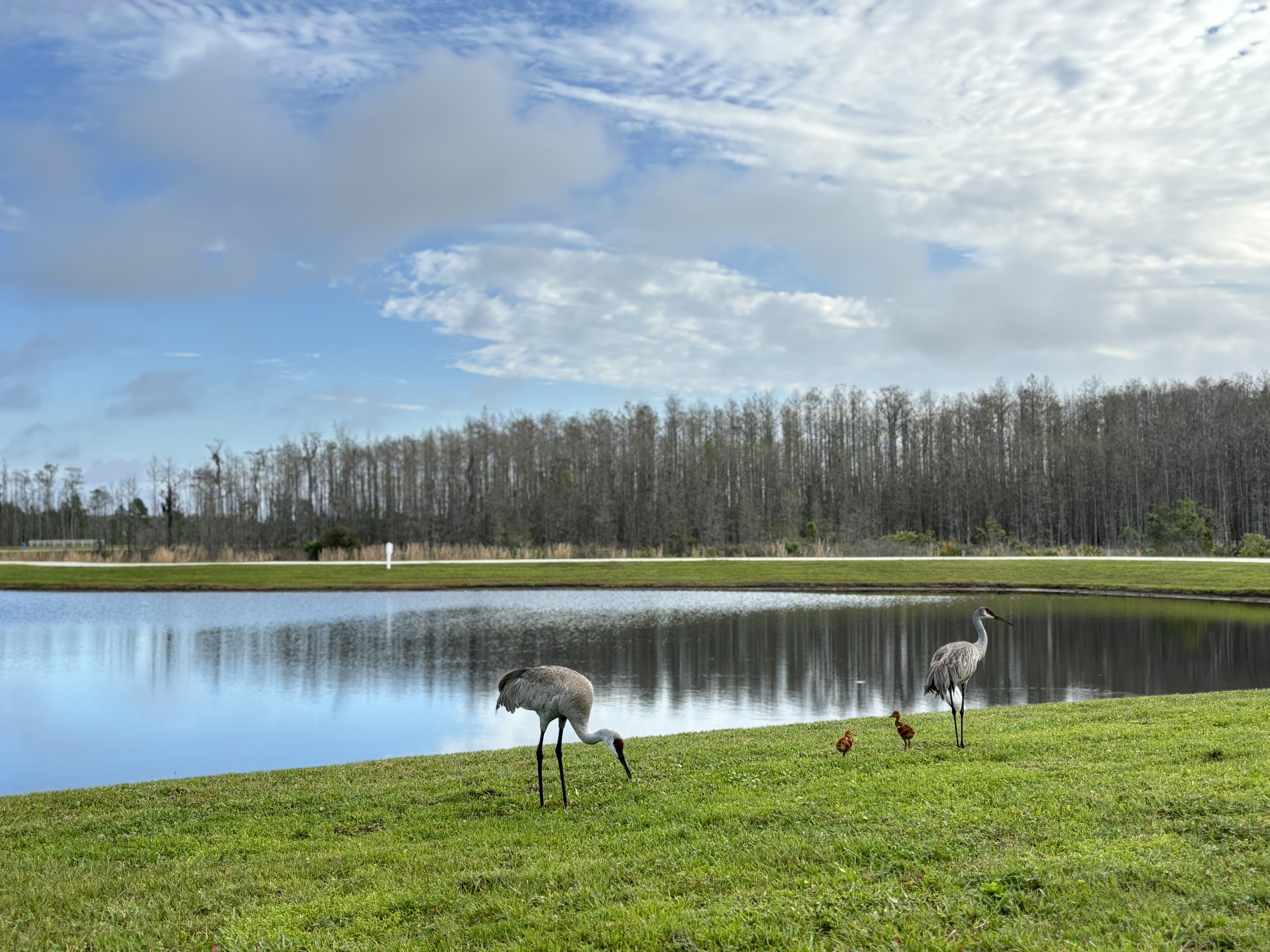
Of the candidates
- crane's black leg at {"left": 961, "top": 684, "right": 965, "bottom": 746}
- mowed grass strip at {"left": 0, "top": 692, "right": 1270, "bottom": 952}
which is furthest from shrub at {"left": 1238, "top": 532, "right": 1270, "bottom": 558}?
mowed grass strip at {"left": 0, "top": 692, "right": 1270, "bottom": 952}

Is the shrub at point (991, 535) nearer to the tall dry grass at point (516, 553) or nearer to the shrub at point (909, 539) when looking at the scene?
the tall dry grass at point (516, 553)

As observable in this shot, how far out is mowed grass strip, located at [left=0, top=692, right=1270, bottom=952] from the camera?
478 centimetres

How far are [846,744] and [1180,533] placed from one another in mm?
42360

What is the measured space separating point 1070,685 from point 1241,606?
15765 millimetres

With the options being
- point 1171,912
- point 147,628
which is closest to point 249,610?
point 147,628

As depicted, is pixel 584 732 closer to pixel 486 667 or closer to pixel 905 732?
pixel 905 732

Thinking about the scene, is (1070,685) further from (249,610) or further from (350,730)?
(249,610)

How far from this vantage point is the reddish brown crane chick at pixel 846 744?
30.2ft

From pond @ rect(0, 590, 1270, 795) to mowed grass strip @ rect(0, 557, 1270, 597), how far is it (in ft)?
11.1

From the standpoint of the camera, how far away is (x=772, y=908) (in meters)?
4.96

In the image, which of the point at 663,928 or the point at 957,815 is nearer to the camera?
the point at 663,928

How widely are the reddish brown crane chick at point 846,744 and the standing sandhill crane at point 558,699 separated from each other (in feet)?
7.89

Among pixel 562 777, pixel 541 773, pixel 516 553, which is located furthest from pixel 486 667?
pixel 516 553

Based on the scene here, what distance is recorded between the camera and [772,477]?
69000 mm
